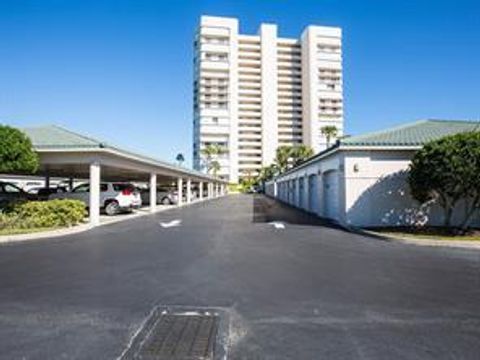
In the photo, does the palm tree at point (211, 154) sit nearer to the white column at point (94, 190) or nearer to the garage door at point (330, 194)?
the garage door at point (330, 194)

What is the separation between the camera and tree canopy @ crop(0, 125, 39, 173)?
14.9 m

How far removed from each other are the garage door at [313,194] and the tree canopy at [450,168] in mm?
10552

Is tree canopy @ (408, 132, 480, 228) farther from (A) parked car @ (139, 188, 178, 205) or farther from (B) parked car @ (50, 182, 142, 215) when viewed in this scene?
(A) parked car @ (139, 188, 178, 205)

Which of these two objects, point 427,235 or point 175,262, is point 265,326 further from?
point 427,235

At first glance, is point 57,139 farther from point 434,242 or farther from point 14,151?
point 434,242

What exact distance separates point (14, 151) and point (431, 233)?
15.9 meters

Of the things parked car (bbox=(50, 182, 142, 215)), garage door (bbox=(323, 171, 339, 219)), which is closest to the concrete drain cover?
garage door (bbox=(323, 171, 339, 219))

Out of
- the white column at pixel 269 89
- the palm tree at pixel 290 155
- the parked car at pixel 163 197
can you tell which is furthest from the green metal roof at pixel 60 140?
the white column at pixel 269 89

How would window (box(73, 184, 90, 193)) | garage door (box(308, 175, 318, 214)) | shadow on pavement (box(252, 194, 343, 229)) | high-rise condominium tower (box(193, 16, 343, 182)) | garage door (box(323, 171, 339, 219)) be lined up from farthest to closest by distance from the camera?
1. high-rise condominium tower (box(193, 16, 343, 182))
2. garage door (box(308, 175, 318, 214))
3. window (box(73, 184, 90, 193))
4. garage door (box(323, 171, 339, 219))
5. shadow on pavement (box(252, 194, 343, 229))

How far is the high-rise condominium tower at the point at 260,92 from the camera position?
4919 inches

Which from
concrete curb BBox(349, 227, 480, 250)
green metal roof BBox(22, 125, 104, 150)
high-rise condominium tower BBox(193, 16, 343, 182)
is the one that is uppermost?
high-rise condominium tower BBox(193, 16, 343, 182)

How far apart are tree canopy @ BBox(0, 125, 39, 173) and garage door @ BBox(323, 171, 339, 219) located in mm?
13445

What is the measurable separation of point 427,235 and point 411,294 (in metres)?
8.43

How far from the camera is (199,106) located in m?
124
